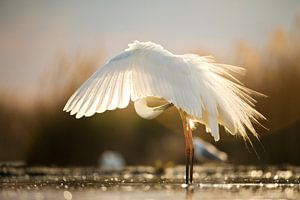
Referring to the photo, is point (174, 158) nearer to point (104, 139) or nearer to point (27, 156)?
point (104, 139)

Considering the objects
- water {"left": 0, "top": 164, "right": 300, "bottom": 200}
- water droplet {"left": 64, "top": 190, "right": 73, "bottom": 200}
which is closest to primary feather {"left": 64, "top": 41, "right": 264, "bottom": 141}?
water {"left": 0, "top": 164, "right": 300, "bottom": 200}

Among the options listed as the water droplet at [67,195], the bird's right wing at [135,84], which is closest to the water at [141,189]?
the water droplet at [67,195]

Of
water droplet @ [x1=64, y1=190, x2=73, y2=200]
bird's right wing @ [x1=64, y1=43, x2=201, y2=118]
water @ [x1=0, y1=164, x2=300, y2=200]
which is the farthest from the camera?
bird's right wing @ [x1=64, y1=43, x2=201, y2=118]

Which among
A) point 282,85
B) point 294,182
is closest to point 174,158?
point 282,85

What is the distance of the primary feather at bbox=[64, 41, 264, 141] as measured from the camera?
303 inches

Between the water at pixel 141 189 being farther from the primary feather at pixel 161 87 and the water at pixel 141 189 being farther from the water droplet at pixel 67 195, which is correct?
the primary feather at pixel 161 87

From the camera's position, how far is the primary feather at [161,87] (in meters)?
7.68

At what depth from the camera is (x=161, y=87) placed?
311 inches

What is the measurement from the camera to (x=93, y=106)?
7.59 meters

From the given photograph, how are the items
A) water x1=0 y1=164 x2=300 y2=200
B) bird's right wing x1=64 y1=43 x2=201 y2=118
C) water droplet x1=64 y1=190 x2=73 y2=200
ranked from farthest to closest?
bird's right wing x1=64 y1=43 x2=201 y2=118
water x1=0 y1=164 x2=300 y2=200
water droplet x1=64 y1=190 x2=73 y2=200

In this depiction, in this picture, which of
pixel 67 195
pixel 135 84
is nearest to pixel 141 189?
pixel 67 195

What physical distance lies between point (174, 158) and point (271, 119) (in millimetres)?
2476

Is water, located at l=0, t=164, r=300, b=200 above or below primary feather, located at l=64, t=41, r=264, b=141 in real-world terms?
below

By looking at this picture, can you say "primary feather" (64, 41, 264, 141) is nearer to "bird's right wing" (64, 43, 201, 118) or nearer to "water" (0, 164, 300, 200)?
"bird's right wing" (64, 43, 201, 118)
